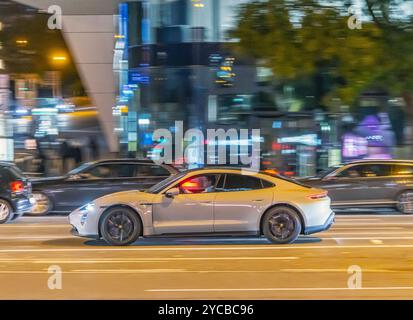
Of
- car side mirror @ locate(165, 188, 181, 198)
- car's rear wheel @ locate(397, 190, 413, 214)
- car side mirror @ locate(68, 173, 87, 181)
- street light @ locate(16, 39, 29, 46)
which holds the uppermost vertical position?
street light @ locate(16, 39, 29, 46)

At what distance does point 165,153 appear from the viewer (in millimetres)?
25609

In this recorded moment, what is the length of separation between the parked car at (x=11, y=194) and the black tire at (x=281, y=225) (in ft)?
21.4

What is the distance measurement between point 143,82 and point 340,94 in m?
8.64

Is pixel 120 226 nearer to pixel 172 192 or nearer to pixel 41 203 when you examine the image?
pixel 172 192

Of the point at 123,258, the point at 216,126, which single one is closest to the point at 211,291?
the point at 123,258

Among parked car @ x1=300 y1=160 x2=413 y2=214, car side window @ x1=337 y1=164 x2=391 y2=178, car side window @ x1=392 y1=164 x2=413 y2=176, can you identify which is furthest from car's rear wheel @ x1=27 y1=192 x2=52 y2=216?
car side window @ x1=392 y1=164 x2=413 y2=176

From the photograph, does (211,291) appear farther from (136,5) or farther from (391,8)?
(136,5)

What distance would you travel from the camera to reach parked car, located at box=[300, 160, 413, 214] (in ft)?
58.5

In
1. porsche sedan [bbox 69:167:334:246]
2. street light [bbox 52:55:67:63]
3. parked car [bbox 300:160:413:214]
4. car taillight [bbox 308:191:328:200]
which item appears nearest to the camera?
porsche sedan [bbox 69:167:334:246]

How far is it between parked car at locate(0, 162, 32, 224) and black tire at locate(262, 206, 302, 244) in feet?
21.4

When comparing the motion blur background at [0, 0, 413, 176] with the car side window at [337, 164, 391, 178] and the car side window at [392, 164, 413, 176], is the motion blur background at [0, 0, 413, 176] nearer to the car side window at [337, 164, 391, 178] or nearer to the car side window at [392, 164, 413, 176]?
the car side window at [337, 164, 391, 178]

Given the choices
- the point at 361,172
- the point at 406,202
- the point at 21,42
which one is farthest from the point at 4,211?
the point at 21,42

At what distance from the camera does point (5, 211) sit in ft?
51.8

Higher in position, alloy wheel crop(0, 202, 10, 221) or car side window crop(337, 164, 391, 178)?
car side window crop(337, 164, 391, 178)
